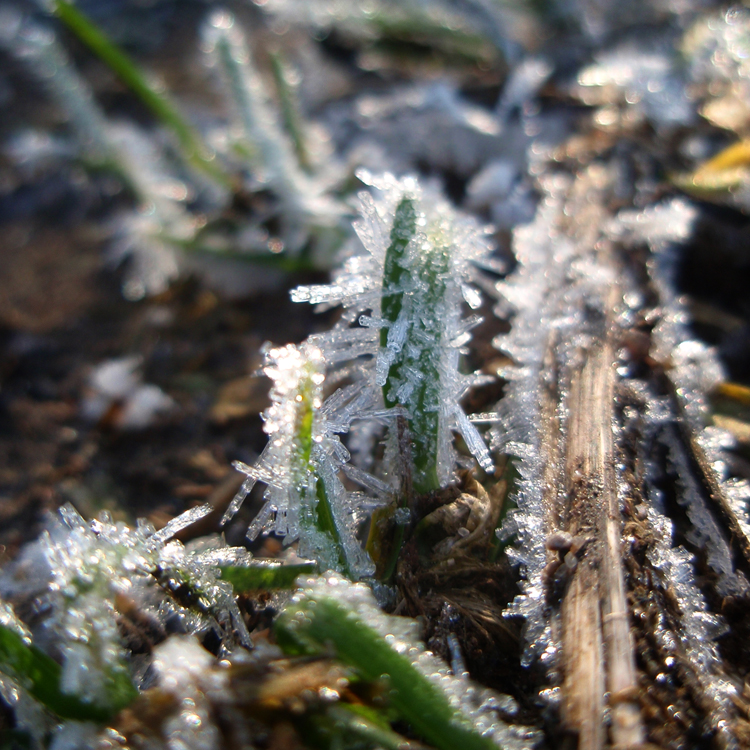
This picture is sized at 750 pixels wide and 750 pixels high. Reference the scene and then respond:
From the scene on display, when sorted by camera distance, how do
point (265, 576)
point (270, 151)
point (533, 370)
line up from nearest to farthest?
1. point (265, 576)
2. point (533, 370)
3. point (270, 151)

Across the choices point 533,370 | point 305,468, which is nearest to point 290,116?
point 533,370

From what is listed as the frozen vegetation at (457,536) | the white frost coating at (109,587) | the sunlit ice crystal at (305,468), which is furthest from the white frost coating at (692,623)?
the white frost coating at (109,587)

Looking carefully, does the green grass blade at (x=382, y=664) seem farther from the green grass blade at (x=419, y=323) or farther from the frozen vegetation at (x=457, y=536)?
the green grass blade at (x=419, y=323)

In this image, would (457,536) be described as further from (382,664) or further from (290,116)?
(290,116)

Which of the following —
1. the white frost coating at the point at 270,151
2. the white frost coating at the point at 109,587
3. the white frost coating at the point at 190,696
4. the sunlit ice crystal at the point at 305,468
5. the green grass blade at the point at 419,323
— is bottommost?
the white frost coating at the point at 190,696

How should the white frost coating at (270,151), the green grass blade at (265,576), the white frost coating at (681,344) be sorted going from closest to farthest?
1. the green grass blade at (265,576)
2. the white frost coating at (681,344)
3. the white frost coating at (270,151)

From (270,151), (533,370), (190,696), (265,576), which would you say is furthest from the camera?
(270,151)

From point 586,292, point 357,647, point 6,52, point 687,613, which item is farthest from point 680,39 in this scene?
point 6,52
